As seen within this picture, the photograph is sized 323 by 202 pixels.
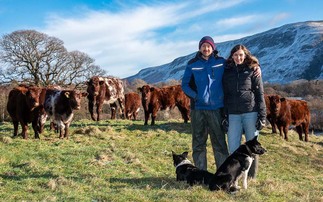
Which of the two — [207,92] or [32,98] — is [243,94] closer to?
[207,92]

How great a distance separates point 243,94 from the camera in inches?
292

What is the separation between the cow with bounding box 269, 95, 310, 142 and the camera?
1827 cm

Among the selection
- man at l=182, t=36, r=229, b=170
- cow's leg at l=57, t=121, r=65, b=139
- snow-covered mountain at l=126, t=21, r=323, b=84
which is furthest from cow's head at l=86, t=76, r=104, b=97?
snow-covered mountain at l=126, t=21, r=323, b=84

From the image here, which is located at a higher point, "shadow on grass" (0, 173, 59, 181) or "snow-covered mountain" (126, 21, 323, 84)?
"snow-covered mountain" (126, 21, 323, 84)

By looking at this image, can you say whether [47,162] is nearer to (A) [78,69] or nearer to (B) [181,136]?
(B) [181,136]

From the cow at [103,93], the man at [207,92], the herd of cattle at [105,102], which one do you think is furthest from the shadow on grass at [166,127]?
the man at [207,92]

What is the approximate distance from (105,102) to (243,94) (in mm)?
14254

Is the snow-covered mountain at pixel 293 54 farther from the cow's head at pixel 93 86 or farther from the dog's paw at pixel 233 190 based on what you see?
the dog's paw at pixel 233 190

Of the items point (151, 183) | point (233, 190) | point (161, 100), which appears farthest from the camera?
point (161, 100)

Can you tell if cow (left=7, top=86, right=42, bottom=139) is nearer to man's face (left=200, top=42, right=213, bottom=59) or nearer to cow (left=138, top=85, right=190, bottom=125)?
cow (left=138, top=85, right=190, bottom=125)

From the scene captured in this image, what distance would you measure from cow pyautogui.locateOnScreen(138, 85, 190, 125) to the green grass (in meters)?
2.17

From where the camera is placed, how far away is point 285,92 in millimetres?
62562

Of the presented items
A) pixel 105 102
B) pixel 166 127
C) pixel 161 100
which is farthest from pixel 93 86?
pixel 166 127

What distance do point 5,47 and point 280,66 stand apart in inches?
4784
